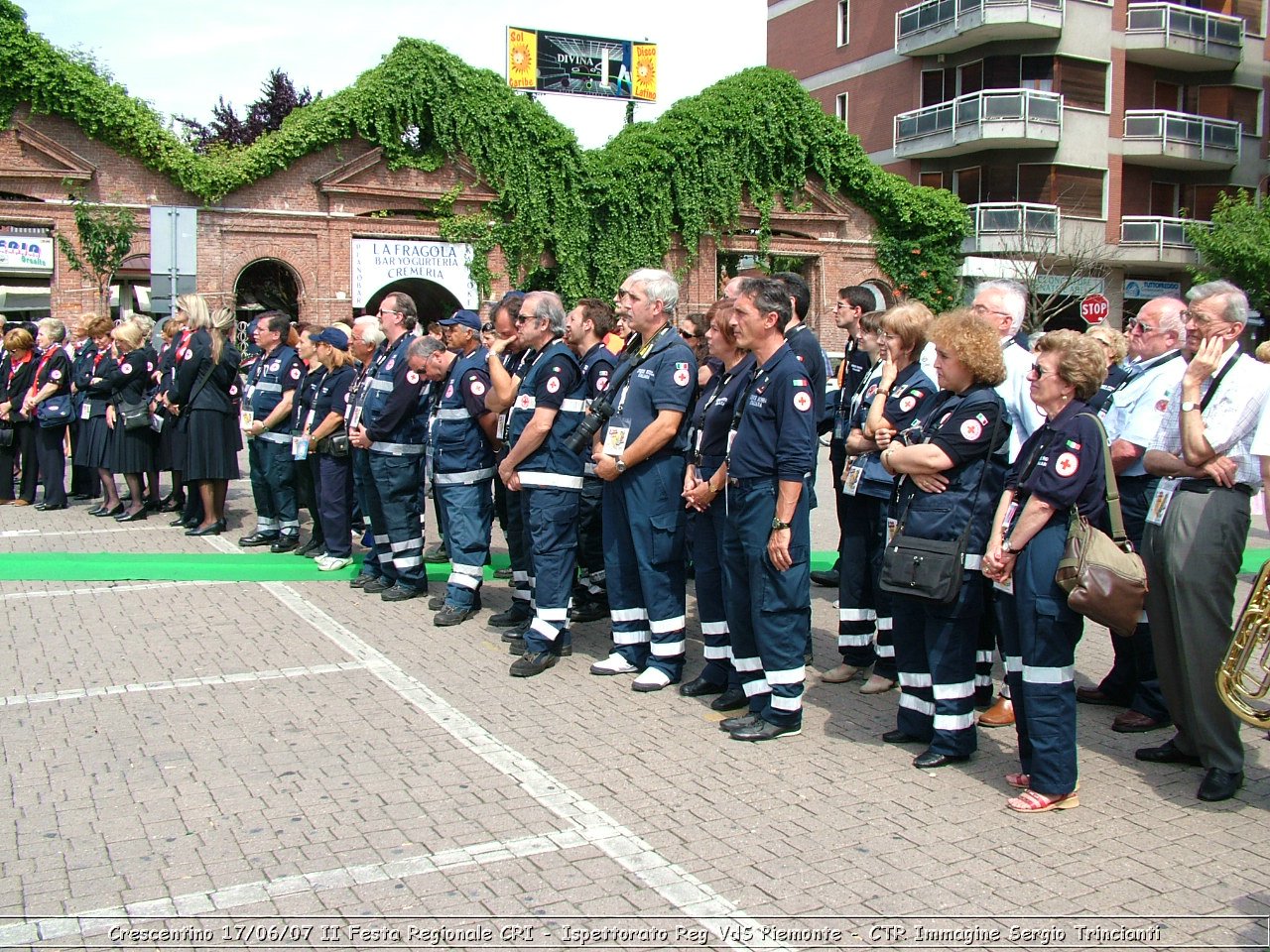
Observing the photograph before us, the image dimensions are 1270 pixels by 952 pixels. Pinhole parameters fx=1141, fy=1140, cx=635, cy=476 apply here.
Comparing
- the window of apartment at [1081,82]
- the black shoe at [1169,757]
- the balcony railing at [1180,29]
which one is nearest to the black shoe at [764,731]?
the black shoe at [1169,757]

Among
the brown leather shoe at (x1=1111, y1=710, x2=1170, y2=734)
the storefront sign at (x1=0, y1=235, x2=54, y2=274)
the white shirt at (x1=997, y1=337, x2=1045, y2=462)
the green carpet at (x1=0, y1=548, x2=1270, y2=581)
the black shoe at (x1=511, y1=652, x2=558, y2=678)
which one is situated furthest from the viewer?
the storefront sign at (x1=0, y1=235, x2=54, y2=274)

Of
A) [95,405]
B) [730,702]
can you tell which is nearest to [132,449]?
[95,405]

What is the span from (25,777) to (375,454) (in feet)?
12.5

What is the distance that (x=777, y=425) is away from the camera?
5.40 meters

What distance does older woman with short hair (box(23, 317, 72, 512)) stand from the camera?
1293cm

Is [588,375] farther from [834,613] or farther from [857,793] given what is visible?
[857,793]

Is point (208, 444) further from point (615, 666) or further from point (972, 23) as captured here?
point (972, 23)

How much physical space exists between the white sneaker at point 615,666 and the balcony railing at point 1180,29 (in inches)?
1477

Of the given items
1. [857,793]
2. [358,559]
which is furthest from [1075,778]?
[358,559]

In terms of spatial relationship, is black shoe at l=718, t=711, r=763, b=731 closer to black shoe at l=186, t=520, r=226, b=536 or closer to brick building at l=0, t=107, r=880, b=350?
black shoe at l=186, t=520, r=226, b=536

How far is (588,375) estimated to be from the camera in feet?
23.3

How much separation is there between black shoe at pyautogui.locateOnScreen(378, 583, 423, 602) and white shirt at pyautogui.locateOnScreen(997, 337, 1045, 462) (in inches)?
188

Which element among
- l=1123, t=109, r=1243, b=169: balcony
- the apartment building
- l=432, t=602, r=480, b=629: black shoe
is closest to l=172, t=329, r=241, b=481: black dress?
l=432, t=602, r=480, b=629: black shoe

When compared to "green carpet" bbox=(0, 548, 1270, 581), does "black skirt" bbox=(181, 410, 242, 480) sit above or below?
above
